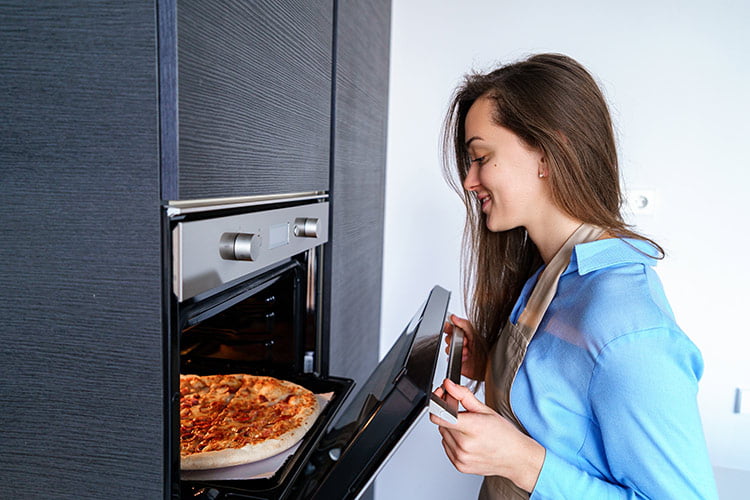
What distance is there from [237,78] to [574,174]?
A: 0.60 meters

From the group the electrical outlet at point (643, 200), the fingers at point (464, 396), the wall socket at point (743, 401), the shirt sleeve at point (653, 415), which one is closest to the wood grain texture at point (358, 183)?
the fingers at point (464, 396)

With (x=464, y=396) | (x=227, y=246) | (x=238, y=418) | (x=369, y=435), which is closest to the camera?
(x=369, y=435)

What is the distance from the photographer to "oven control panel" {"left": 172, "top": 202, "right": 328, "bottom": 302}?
0.62 m

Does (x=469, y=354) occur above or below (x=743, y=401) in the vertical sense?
above

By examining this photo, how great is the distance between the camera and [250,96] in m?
0.78

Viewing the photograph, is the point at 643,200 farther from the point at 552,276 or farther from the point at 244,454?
the point at 244,454

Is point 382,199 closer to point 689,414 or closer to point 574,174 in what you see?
point 574,174

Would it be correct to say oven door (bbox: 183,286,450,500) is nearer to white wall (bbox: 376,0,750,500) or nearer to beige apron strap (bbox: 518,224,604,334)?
beige apron strap (bbox: 518,224,604,334)

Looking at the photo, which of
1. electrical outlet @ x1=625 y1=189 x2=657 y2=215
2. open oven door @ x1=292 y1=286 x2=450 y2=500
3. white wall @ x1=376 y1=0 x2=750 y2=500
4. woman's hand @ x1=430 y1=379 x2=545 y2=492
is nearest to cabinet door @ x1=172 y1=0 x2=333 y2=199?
open oven door @ x1=292 y1=286 x2=450 y2=500

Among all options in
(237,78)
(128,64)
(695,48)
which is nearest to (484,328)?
(237,78)

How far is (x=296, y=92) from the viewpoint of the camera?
0.98 m

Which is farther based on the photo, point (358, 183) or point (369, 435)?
point (358, 183)

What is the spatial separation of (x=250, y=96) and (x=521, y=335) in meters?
0.63


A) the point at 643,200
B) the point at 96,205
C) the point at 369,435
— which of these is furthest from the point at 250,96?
the point at 643,200
